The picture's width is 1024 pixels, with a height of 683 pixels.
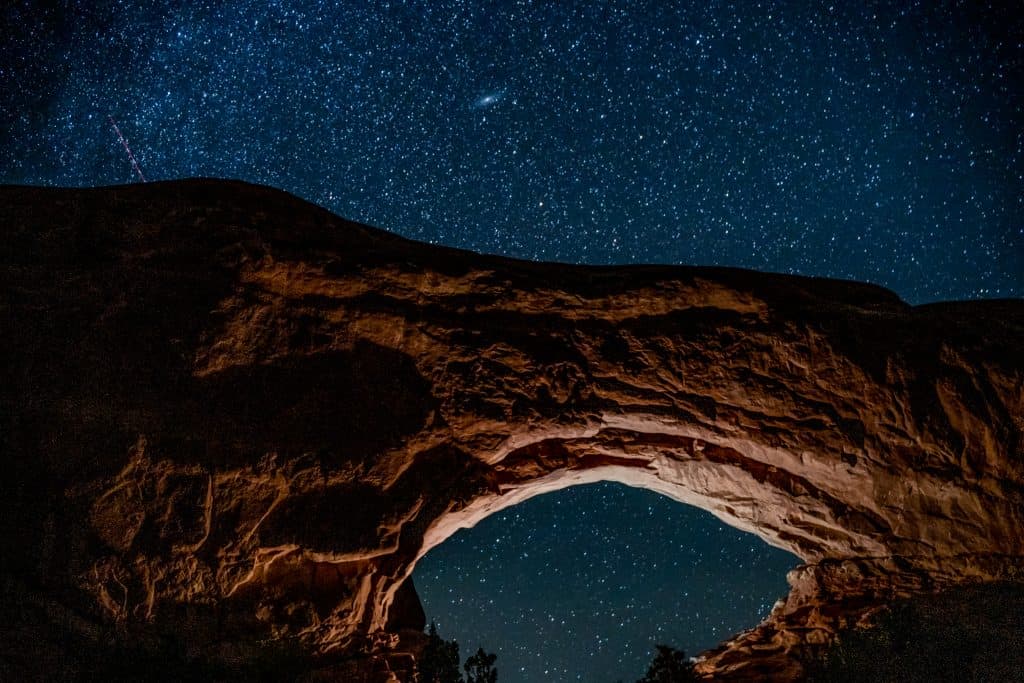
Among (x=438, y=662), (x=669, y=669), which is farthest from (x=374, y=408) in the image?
(x=669, y=669)

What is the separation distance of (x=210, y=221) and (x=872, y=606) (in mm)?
8484

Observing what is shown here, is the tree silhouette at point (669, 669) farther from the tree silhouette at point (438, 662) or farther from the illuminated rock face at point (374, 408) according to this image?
the tree silhouette at point (438, 662)

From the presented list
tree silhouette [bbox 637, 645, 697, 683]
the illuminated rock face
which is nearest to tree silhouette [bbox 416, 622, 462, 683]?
the illuminated rock face

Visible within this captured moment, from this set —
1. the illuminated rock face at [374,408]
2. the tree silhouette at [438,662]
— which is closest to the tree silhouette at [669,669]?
the illuminated rock face at [374,408]

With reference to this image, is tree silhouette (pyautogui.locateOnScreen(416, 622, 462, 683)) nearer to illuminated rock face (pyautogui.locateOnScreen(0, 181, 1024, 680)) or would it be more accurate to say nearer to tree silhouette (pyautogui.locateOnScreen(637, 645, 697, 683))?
illuminated rock face (pyautogui.locateOnScreen(0, 181, 1024, 680))

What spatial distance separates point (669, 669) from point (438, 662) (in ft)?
8.47

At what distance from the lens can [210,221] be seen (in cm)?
757

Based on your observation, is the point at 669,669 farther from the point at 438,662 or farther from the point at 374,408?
the point at 374,408

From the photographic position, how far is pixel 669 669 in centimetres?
744

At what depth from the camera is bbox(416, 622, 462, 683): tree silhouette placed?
7.54 metres

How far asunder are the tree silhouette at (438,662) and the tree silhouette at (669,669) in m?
2.10

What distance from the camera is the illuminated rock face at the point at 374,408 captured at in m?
6.53

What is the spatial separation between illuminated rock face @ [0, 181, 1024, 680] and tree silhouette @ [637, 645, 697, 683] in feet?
1.99

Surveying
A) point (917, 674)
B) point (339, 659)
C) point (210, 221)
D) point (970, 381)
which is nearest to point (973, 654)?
point (917, 674)
